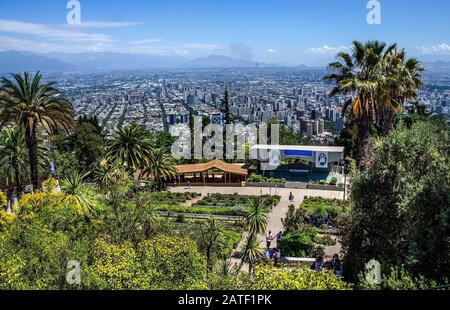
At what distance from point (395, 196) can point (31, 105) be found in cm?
1543

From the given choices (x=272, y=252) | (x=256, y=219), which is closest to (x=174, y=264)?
(x=272, y=252)

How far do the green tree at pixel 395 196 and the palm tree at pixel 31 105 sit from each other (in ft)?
44.4

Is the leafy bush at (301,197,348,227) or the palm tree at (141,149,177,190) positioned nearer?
the leafy bush at (301,197,348,227)

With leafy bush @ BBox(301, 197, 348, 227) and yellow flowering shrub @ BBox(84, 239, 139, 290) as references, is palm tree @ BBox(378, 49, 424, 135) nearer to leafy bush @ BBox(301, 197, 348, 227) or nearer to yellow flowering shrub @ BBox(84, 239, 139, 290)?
leafy bush @ BBox(301, 197, 348, 227)

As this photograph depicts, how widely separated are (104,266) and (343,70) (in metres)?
13.7

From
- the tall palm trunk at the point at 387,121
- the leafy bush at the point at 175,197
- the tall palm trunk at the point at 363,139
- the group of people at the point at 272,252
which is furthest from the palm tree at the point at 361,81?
the leafy bush at the point at 175,197

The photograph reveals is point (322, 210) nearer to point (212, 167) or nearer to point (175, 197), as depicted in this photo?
point (175, 197)

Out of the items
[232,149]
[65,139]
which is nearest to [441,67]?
[232,149]

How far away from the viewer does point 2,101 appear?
1947 cm

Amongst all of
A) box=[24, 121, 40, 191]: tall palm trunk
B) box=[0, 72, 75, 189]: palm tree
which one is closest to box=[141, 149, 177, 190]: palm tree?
box=[24, 121, 40, 191]: tall palm trunk

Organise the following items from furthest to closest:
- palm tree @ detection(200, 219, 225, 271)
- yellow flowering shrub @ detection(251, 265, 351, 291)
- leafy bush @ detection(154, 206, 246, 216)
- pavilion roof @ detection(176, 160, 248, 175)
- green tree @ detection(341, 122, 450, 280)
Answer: pavilion roof @ detection(176, 160, 248, 175), leafy bush @ detection(154, 206, 246, 216), palm tree @ detection(200, 219, 225, 271), green tree @ detection(341, 122, 450, 280), yellow flowering shrub @ detection(251, 265, 351, 291)

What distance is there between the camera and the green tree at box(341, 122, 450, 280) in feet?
37.2

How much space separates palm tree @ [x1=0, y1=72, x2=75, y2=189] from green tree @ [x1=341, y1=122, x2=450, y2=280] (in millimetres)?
13521

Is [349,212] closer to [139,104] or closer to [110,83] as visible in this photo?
[139,104]
